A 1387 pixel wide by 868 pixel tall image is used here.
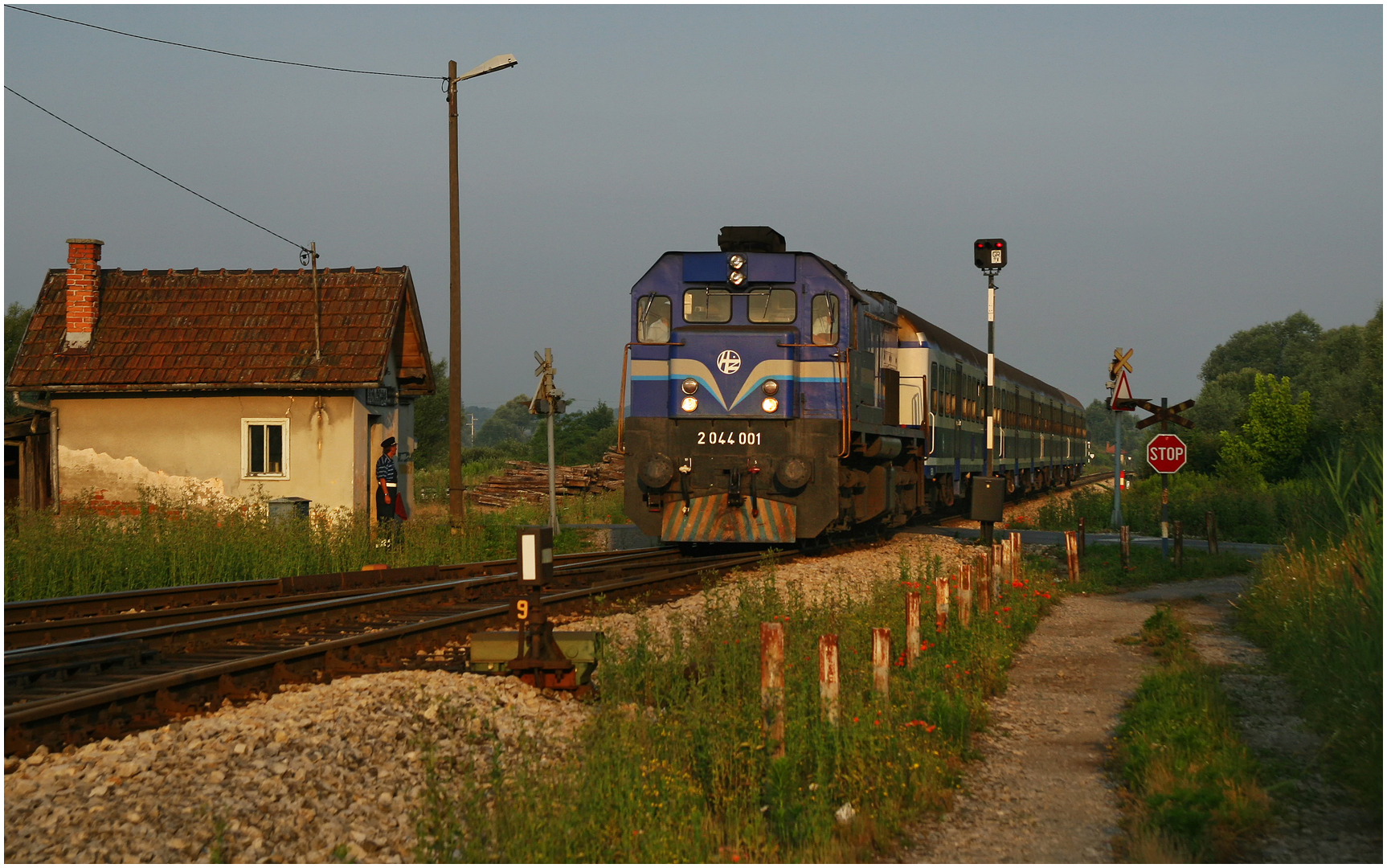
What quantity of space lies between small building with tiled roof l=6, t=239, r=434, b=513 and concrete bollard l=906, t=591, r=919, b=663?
14035 millimetres

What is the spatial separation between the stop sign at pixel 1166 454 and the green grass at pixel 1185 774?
9.03 meters

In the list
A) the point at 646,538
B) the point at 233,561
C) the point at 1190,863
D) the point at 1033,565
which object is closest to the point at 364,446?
the point at 646,538

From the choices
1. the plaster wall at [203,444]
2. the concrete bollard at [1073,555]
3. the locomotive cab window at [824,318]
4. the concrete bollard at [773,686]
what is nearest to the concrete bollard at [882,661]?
the concrete bollard at [773,686]

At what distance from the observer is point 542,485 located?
3466cm

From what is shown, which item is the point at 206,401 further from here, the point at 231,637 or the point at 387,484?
the point at 231,637

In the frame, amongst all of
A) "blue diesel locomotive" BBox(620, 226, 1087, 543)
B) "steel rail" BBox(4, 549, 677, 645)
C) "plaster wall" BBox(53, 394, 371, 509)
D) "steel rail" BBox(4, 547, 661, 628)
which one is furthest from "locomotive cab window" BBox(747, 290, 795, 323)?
"plaster wall" BBox(53, 394, 371, 509)

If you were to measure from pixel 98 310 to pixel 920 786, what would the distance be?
21.1 m

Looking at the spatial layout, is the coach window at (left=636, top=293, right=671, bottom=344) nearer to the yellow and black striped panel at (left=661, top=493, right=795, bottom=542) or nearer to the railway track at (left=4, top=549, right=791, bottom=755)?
the yellow and black striped panel at (left=661, top=493, right=795, bottom=542)

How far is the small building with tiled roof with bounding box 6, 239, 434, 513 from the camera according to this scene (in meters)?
21.1

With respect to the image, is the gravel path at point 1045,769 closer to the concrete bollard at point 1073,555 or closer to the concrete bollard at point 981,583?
the concrete bollard at point 981,583

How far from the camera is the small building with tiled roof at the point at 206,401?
21125 mm

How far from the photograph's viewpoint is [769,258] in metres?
15.3

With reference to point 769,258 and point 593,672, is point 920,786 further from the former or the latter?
point 769,258

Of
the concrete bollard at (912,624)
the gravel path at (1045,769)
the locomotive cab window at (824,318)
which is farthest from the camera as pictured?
the locomotive cab window at (824,318)
